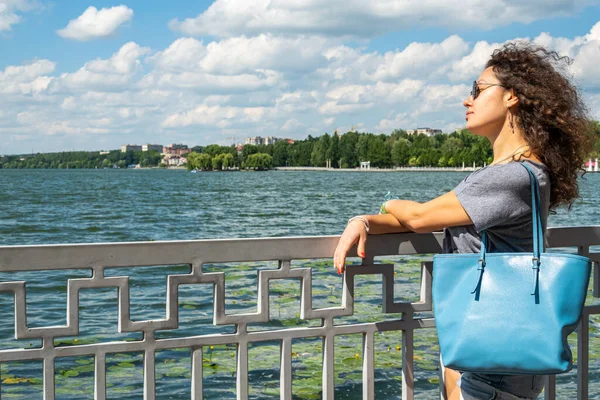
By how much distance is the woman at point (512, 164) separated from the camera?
7.57 ft

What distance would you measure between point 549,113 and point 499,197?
37 centimetres


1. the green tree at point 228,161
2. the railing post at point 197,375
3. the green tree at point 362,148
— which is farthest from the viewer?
the green tree at point 228,161

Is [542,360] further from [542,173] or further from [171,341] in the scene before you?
→ [171,341]

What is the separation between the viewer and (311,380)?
7.68m

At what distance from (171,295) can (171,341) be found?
18cm

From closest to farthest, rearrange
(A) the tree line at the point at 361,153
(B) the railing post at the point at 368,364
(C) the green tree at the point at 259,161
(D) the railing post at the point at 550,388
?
(B) the railing post at the point at 368,364 → (D) the railing post at the point at 550,388 → (A) the tree line at the point at 361,153 → (C) the green tree at the point at 259,161

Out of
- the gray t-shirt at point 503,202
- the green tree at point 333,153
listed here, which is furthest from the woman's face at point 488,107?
the green tree at point 333,153

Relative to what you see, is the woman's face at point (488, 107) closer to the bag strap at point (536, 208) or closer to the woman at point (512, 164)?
the woman at point (512, 164)

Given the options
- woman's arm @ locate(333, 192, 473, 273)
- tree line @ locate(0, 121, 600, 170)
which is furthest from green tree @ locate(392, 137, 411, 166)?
woman's arm @ locate(333, 192, 473, 273)

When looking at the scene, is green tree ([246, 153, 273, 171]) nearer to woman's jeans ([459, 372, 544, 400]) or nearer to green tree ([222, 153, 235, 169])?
green tree ([222, 153, 235, 169])

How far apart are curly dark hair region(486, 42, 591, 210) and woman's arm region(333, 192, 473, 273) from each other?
1.18 feet

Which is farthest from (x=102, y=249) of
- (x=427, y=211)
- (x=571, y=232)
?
(x=571, y=232)

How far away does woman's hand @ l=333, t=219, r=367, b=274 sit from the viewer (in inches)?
104

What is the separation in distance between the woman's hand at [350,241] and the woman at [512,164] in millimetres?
174
